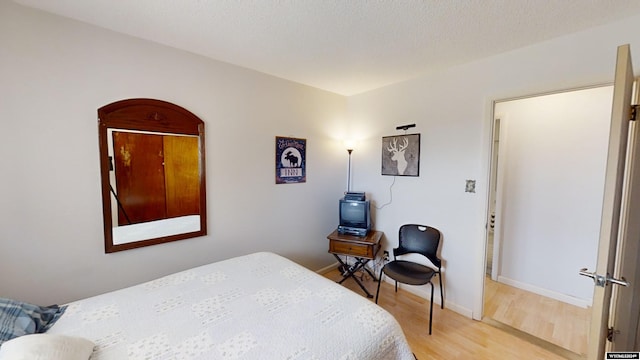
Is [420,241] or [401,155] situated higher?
[401,155]

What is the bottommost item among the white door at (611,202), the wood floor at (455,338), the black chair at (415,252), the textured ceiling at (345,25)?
the wood floor at (455,338)

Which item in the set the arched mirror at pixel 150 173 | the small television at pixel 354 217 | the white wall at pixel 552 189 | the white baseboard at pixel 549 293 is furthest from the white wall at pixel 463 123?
the arched mirror at pixel 150 173

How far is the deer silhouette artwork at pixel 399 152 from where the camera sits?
2.76 m

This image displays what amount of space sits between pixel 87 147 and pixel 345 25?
1.95 metres

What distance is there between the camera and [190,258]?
86.0 inches

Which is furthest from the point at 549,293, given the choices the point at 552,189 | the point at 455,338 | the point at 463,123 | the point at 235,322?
the point at 235,322

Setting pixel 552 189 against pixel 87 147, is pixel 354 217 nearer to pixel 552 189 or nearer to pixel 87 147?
pixel 552 189

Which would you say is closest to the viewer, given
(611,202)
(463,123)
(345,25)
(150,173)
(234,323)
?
(611,202)

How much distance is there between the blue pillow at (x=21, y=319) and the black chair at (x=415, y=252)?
2318mm

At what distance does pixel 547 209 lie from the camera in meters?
2.68

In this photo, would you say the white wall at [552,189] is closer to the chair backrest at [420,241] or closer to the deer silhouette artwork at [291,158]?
the chair backrest at [420,241]

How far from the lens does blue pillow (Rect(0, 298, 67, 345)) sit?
102 centimetres

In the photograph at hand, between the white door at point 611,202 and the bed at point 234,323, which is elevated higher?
the white door at point 611,202

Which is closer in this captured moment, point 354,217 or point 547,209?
point 547,209
